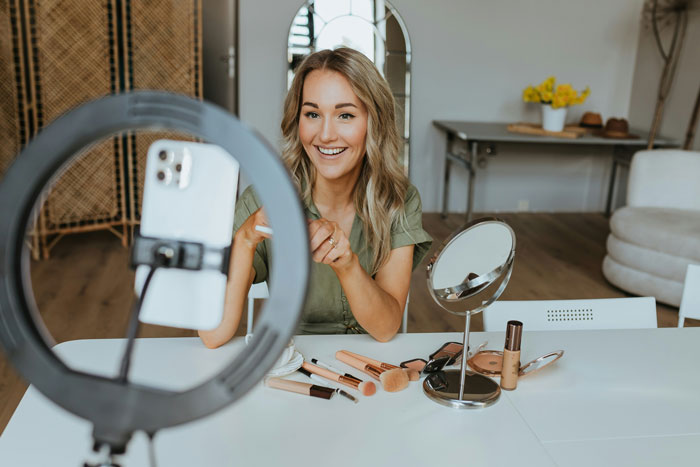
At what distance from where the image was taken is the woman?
1109 mm

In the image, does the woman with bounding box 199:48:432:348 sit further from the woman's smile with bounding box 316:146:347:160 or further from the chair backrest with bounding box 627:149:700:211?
the chair backrest with bounding box 627:149:700:211

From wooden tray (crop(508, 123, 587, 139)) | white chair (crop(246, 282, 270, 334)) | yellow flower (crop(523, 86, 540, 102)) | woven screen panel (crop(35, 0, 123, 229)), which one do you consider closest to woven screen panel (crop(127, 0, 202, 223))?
woven screen panel (crop(35, 0, 123, 229))

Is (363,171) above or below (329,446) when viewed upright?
above

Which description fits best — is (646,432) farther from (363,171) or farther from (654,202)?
(654,202)

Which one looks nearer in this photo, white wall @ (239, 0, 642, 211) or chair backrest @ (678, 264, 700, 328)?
chair backrest @ (678, 264, 700, 328)

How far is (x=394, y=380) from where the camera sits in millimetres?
937

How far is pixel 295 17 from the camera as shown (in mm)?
4012

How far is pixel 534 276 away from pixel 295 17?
2181mm

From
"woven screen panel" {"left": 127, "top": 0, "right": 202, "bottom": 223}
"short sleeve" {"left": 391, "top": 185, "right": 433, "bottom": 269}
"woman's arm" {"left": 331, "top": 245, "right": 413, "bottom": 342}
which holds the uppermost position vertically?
"woven screen panel" {"left": 127, "top": 0, "right": 202, "bottom": 223}

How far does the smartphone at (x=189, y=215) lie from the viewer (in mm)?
384

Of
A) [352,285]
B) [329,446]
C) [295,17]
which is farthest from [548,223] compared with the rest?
[329,446]

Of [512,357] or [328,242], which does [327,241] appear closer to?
[328,242]

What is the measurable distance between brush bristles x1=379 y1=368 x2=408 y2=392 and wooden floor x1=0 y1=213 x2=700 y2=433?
4.70ft

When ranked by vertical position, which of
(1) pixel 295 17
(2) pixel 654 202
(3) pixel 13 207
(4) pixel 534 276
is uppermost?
(1) pixel 295 17
